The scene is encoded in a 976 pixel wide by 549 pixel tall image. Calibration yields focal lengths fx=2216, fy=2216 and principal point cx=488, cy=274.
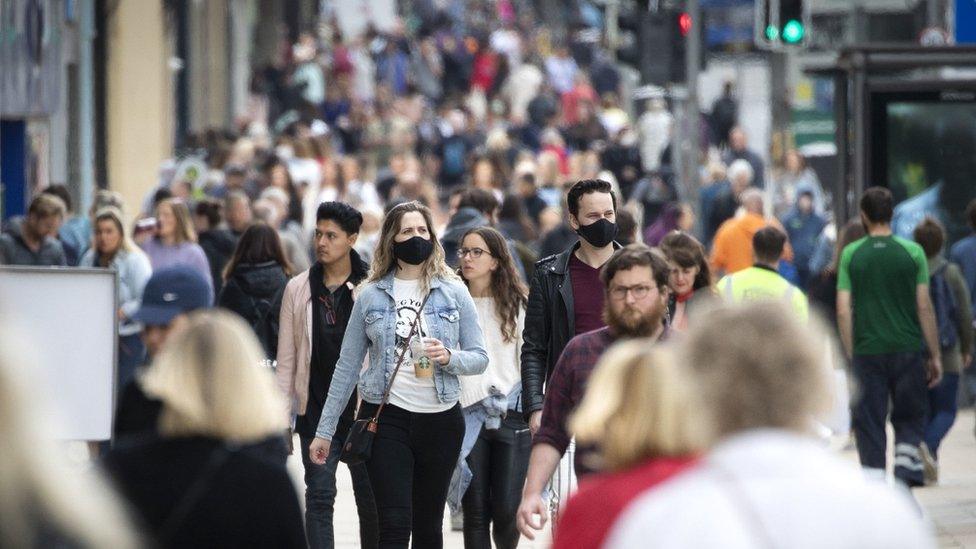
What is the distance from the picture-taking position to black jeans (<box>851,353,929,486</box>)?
38.1 feet

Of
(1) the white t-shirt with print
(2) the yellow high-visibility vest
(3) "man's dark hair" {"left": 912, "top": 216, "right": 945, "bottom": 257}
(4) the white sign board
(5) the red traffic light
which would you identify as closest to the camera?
(1) the white t-shirt with print

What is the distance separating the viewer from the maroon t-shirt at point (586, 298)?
8.40 meters

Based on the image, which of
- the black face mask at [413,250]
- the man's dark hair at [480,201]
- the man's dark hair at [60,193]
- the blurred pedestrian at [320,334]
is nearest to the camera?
the black face mask at [413,250]

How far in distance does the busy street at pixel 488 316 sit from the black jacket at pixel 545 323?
0.04 feet

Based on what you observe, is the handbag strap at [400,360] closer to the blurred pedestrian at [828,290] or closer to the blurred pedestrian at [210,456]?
the blurred pedestrian at [210,456]

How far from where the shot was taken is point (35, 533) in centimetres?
385

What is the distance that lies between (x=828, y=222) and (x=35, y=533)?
58.2ft

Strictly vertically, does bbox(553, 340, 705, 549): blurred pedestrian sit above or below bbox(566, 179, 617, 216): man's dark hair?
below

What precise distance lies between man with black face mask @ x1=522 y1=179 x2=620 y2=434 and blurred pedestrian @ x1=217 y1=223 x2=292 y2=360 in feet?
9.33

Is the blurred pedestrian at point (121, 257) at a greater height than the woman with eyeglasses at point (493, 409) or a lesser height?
greater

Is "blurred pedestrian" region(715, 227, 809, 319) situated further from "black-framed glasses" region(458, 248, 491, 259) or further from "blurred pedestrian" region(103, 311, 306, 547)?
"blurred pedestrian" region(103, 311, 306, 547)

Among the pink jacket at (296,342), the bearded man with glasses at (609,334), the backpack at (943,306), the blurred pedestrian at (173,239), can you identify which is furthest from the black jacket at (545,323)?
the blurred pedestrian at (173,239)

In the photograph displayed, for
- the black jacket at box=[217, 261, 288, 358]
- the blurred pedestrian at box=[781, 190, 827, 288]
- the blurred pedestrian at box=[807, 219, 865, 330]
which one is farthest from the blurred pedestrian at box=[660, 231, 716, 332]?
the blurred pedestrian at box=[781, 190, 827, 288]

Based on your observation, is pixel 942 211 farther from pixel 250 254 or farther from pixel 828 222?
pixel 250 254
